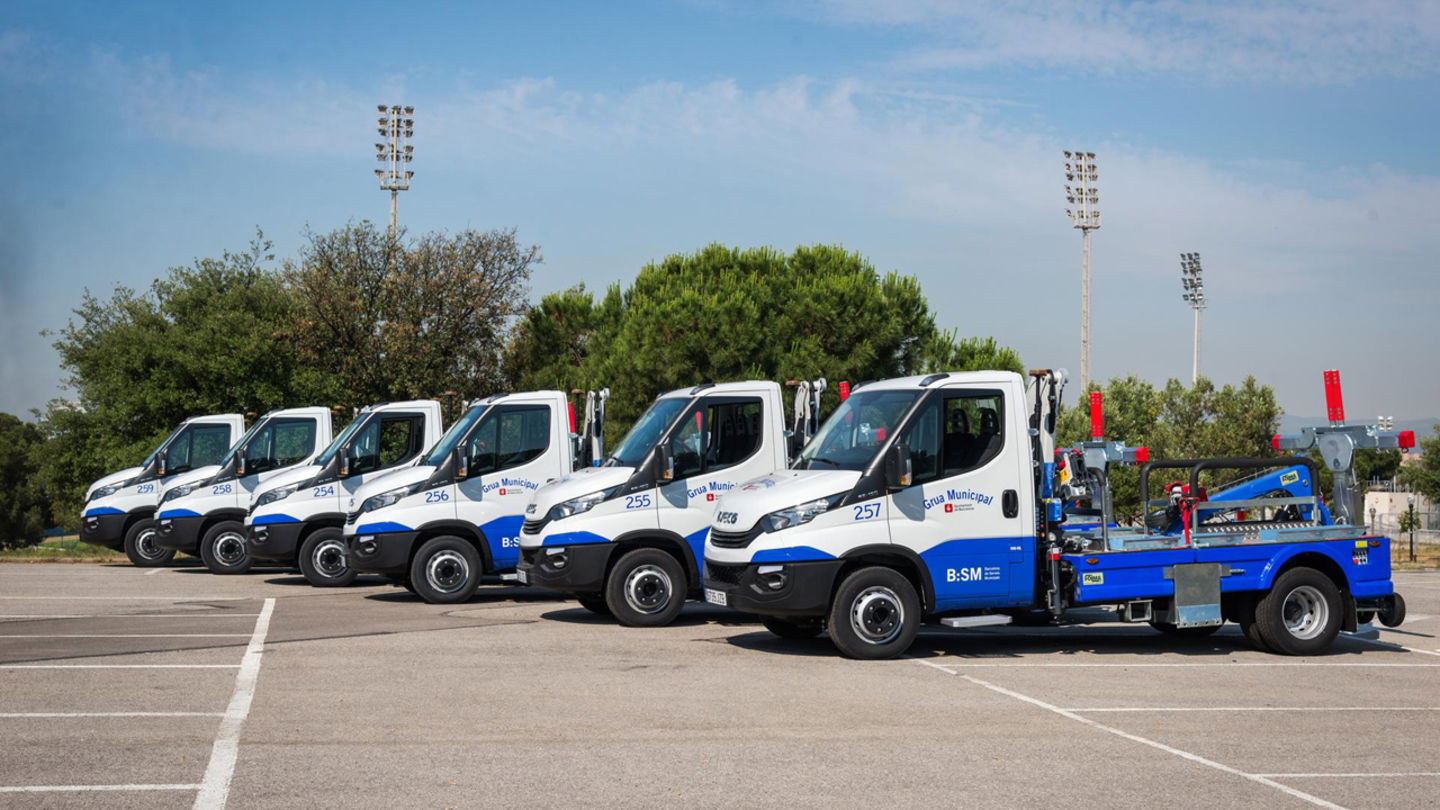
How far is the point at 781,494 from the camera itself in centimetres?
1208

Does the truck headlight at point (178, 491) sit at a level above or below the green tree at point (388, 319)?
below

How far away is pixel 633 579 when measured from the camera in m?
14.5

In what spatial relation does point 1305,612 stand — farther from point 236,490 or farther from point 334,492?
point 236,490

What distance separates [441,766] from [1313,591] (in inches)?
338

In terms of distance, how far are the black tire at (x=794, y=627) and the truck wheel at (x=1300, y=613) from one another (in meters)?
4.00

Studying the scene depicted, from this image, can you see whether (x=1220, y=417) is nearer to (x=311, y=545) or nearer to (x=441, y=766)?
(x=311, y=545)

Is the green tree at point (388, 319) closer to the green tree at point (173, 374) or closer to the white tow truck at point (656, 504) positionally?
the green tree at point (173, 374)

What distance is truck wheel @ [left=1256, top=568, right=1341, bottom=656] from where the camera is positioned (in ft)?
41.7

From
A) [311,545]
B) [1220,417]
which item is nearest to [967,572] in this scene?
[311,545]

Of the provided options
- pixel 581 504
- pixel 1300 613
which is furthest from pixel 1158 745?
pixel 581 504

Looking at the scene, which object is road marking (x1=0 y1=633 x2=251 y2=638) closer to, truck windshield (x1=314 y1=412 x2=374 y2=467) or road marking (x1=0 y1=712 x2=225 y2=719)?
road marking (x1=0 y1=712 x2=225 y2=719)

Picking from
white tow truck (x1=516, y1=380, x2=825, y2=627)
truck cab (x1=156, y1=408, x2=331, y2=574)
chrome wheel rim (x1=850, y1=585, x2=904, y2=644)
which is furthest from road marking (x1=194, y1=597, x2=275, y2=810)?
truck cab (x1=156, y1=408, x2=331, y2=574)

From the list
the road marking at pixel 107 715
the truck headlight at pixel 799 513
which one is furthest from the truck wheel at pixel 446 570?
the road marking at pixel 107 715

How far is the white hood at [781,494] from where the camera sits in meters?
12.0
